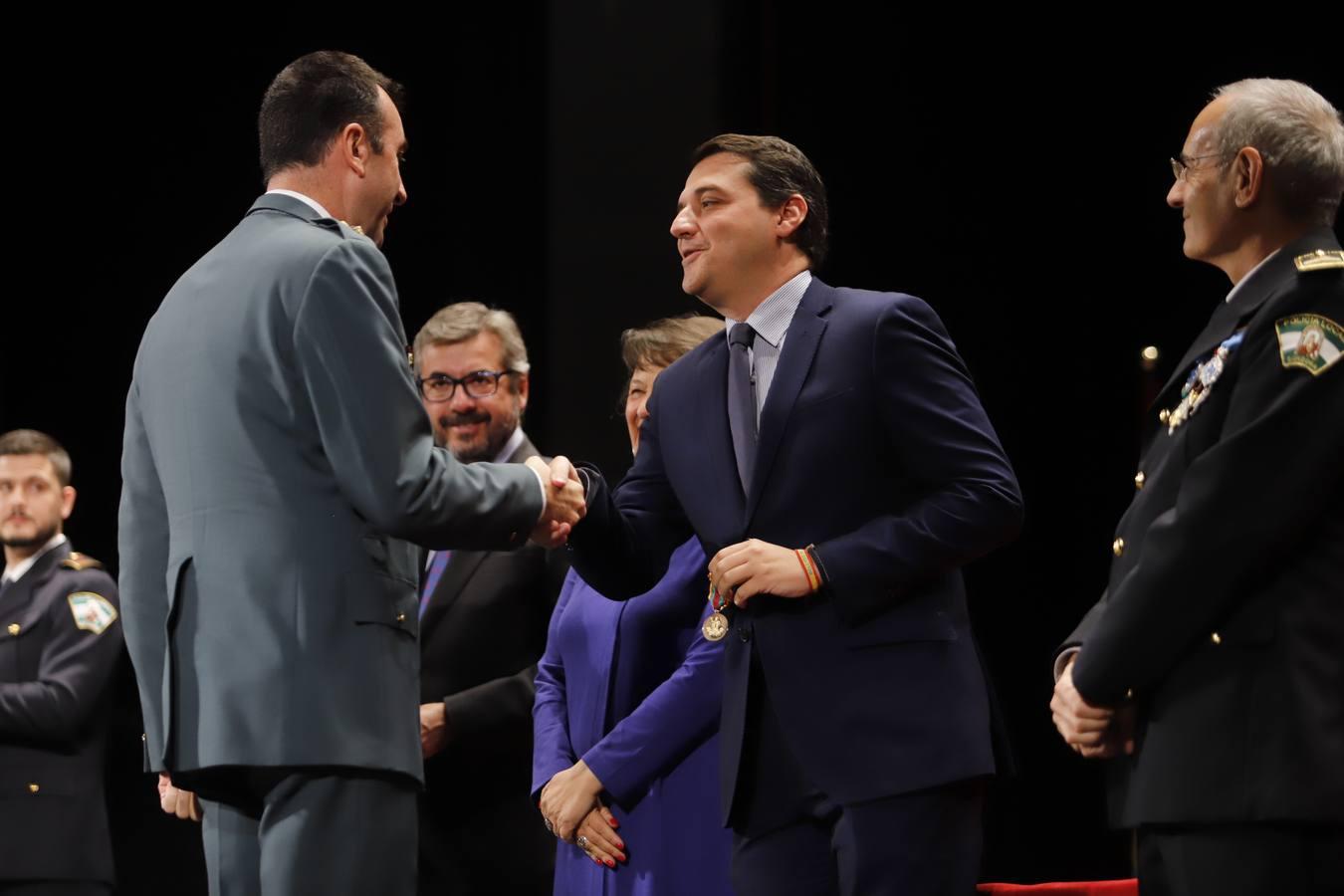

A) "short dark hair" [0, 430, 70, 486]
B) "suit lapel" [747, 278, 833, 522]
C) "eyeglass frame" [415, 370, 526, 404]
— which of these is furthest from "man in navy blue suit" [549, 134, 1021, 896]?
"short dark hair" [0, 430, 70, 486]

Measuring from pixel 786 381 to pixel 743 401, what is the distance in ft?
0.40

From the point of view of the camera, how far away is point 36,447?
477 centimetres

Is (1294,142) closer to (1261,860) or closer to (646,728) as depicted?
(1261,860)

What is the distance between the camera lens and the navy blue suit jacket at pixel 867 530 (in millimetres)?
2352

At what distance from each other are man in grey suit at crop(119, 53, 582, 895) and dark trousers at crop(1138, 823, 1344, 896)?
3.42 ft

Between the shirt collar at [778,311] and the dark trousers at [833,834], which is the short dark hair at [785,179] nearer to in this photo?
the shirt collar at [778,311]

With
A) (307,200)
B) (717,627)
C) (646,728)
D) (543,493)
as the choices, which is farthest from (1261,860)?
(307,200)

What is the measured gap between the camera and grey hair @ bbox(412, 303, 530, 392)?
13.1 ft

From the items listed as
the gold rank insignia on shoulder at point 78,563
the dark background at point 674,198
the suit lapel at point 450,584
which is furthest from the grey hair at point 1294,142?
the gold rank insignia on shoulder at point 78,563

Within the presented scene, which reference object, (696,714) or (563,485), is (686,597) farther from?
(563,485)

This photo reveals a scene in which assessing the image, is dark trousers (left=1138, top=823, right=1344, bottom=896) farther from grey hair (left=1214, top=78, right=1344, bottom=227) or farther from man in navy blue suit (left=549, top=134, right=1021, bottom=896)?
grey hair (left=1214, top=78, right=1344, bottom=227)

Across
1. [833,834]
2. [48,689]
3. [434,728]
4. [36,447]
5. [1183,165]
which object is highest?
[1183,165]

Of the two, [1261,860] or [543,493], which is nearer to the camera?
[1261,860]

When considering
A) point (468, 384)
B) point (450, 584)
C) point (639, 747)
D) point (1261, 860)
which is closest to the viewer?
point (1261, 860)
